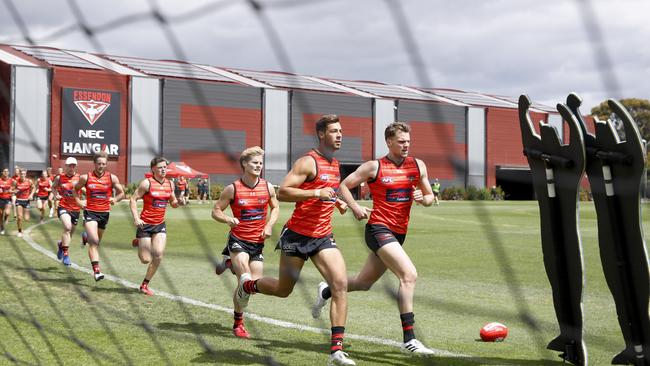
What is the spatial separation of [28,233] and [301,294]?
36.9 ft

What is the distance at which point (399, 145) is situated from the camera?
644 cm

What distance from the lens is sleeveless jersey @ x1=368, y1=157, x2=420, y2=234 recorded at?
6.50 m

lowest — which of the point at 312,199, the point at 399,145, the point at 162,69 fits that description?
the point at 312,199

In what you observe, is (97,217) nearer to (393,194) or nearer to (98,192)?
(98,192)

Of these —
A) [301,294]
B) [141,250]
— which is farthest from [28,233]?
[301,294]

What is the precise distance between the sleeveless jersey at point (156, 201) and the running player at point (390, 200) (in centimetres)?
368

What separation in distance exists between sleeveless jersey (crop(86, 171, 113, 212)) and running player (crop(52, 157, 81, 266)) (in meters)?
0.56

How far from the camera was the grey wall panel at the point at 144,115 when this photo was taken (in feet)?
17.6

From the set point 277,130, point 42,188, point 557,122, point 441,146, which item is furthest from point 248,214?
point 42,188

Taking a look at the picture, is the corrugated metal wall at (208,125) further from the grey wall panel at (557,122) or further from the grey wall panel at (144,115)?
the grey wall panel at (557,122)

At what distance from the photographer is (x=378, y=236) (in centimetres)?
638

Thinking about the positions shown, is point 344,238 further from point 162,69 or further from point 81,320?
point 162,69

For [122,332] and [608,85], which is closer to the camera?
[608,85]

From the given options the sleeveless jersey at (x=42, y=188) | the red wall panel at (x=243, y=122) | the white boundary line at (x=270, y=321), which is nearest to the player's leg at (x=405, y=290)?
the white boundary line at (x=270, y=321)
